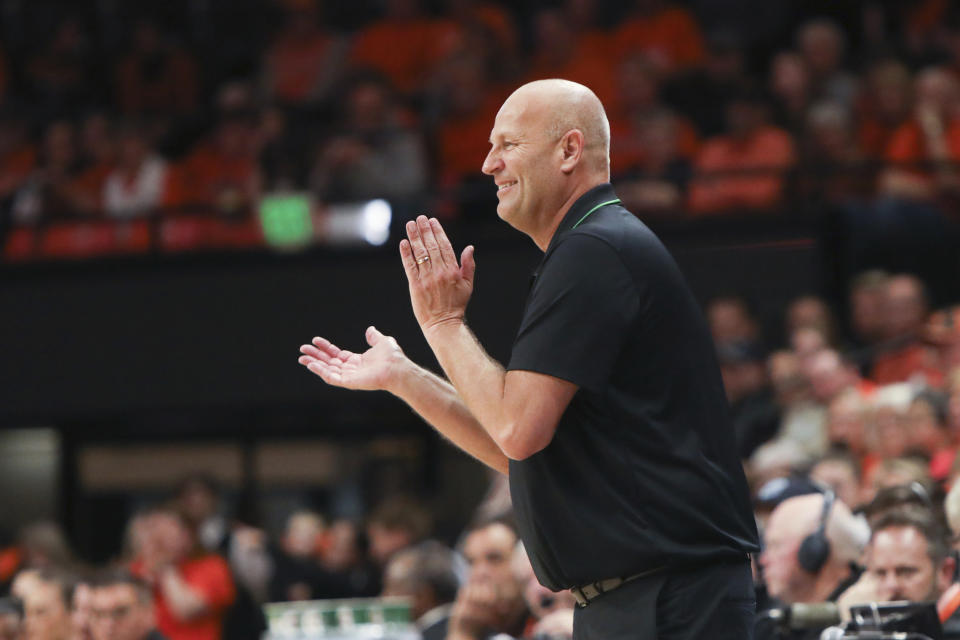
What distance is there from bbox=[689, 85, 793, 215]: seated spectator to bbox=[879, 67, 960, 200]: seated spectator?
24.6 inches

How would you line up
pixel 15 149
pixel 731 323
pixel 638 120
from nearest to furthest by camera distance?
pixel 731 323 < pixel 638 120 < pixel 15 149

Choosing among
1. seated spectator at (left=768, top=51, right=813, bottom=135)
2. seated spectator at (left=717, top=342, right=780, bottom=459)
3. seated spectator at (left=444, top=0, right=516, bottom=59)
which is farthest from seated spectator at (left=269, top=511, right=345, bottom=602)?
seated spectator at (left=768, top=51, right=813, bottom=135)

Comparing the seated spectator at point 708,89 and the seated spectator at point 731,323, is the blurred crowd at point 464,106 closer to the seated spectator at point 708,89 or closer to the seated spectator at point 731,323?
the seated spectator at point 708,89

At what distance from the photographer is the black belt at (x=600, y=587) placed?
2752 millimetres

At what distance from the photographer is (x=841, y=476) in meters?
6.00

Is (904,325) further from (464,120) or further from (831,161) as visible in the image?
(464,120)

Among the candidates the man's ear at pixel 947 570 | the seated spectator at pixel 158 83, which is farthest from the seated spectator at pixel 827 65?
the man's ear at pixel 947 570

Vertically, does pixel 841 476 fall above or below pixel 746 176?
below

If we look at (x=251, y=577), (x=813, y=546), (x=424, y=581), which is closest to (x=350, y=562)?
(x=251, y=577)

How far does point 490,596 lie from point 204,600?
7.39 feet

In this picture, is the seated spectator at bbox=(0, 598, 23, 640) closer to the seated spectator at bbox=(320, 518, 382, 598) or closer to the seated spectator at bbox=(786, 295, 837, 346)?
the seated spectator at bbox=(320, 518, 382, 598)

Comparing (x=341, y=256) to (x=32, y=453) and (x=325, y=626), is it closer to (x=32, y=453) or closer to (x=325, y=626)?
(x=32, y=453)

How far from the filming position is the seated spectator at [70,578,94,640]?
5.92 m

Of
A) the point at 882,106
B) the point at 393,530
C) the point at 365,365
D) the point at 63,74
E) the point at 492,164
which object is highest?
the point at 63,74
